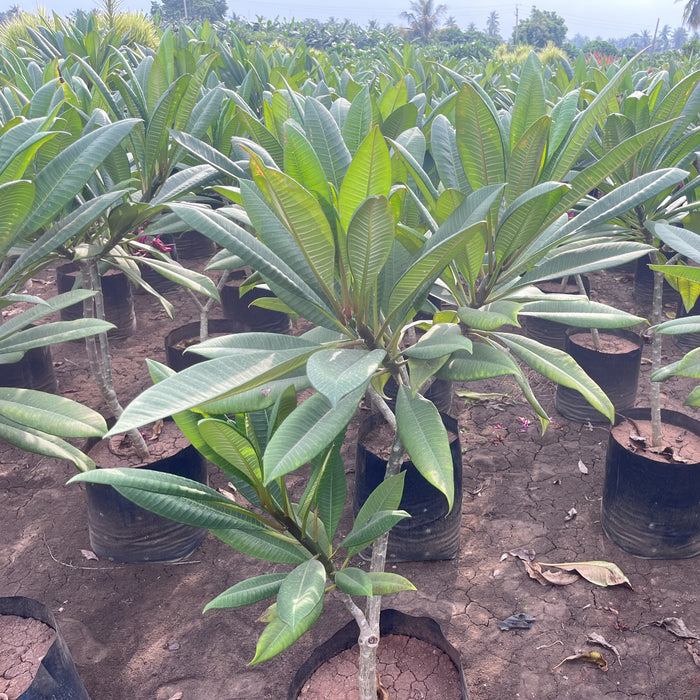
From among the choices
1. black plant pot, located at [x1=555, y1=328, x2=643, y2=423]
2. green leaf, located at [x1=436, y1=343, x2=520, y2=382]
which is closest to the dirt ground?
black plant pot, located at [x1=555, y1=328, x2=643, y2=423]

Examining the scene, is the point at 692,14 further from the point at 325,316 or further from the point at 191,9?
the point at 325,316

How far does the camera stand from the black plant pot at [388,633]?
1.41 metres

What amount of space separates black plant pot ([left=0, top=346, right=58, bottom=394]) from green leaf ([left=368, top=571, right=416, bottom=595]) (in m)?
2.27

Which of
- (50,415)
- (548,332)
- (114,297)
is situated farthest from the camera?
(114,297)

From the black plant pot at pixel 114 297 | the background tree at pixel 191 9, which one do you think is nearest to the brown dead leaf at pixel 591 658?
the black plant pot at pixel 114 297

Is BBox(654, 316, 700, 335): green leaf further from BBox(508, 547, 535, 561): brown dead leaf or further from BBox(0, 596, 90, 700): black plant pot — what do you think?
BBox(0, 596, 90, 700): black plant pot

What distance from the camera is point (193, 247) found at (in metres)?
4.66

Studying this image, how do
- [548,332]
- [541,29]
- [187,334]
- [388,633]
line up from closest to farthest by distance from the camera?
[388,633]
[187,334]
[548,332]
[541,29]

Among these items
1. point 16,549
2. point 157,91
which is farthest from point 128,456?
point 157,91

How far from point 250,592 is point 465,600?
3.35ft

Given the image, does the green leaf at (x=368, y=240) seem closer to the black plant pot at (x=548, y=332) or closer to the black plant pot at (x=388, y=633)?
the black plant pot at (x=388, y=633)

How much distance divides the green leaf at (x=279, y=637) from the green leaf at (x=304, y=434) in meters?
0.28

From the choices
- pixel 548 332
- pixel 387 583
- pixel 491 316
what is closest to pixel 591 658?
pixel 387 583

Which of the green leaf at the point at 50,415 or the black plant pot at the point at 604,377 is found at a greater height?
the green leaf at the point at 50,415
